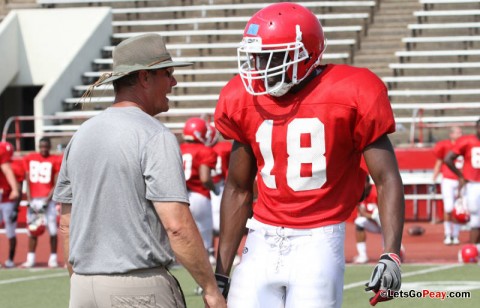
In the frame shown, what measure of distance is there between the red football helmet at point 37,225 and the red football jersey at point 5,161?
Result: 19.6 inches

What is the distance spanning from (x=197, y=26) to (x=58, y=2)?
3.23 meters

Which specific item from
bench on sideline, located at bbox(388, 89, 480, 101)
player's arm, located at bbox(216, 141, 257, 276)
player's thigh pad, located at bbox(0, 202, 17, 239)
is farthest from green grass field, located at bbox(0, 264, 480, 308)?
bench on sideline, located at bbox(388, 89, 480, 101)

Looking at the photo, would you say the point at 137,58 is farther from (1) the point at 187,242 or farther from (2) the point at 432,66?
(2) the point at 432,66

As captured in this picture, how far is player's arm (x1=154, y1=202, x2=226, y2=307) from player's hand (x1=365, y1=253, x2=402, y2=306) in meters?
0.56

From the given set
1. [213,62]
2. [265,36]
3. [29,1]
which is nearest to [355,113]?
[265,36]

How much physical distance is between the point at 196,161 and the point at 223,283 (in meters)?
7.75

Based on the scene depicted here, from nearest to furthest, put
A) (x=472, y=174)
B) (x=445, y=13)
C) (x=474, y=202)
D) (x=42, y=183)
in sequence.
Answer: (x=474, y=202) < (x=472, y=174) < (x=42, y=183) < (x=445, y=13)

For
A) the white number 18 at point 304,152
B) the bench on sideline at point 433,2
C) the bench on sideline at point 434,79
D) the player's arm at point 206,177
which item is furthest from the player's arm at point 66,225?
the bench on sideline at point 433,2

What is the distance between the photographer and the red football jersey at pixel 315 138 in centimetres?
408

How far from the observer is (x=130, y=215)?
385cm

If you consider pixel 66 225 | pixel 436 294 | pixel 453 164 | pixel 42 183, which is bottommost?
pixel 436 294

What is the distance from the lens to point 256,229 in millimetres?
4238

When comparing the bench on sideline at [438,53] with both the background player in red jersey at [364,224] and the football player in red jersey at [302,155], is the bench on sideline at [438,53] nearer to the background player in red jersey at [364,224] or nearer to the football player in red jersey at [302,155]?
the background player in red jersey at [364,224]

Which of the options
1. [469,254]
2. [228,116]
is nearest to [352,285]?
[469,254]
